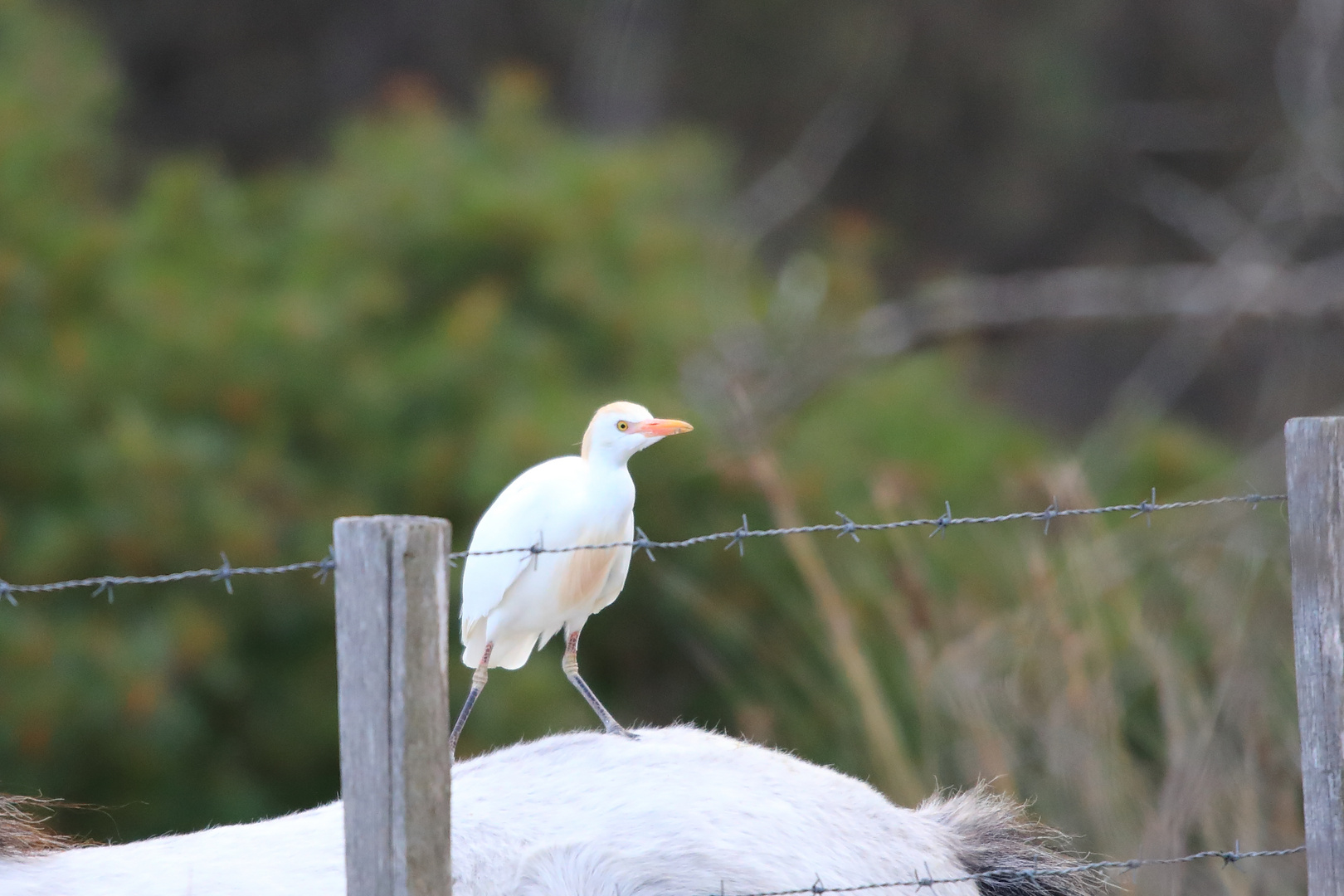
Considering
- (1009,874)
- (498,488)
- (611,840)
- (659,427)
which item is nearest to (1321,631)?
(1009,874)

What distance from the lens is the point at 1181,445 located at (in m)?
9.70

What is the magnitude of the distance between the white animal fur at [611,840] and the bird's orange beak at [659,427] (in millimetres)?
720

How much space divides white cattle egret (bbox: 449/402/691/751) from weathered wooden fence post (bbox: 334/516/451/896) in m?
0.39

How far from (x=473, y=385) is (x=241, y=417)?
119 centimetres

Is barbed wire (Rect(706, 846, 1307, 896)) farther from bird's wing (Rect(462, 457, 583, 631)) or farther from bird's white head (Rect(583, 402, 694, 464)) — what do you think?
bird's white head (Rect(583, 402, 694, 464))

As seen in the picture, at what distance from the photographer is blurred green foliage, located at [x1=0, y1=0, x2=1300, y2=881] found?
506 centimetres

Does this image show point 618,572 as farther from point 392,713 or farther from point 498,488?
point 498,488

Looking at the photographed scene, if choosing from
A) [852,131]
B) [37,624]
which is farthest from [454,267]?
[852,131]

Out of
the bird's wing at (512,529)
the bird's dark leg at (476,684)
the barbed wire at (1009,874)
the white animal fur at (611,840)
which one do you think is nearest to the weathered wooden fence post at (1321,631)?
the barbed wire at (1009,874)

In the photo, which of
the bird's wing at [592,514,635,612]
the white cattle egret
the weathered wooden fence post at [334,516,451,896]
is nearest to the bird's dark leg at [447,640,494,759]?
the white cattle egret

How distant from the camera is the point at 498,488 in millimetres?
7156

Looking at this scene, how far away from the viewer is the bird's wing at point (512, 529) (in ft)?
8.21

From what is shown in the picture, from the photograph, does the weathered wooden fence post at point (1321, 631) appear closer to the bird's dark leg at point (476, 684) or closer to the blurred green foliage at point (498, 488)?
the bird's dark leg at point (476, 684)

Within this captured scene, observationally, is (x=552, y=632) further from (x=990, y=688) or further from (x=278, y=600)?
(x=278, y=600)
